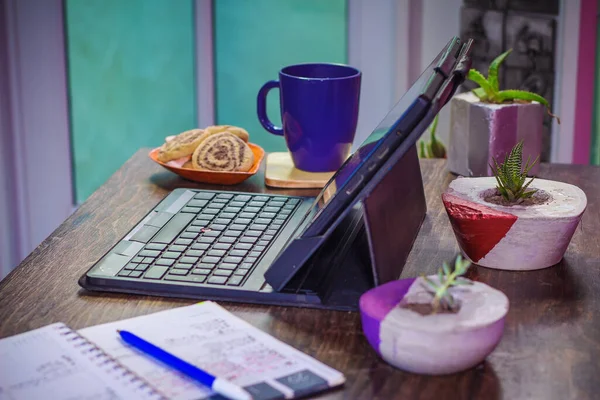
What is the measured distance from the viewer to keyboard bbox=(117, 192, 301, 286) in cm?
95

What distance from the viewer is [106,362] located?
0.75 m

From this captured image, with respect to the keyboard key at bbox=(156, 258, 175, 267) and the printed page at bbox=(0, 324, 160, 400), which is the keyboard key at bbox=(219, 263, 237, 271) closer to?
the keyboard key at bbox=(156, 258, 175, 267)

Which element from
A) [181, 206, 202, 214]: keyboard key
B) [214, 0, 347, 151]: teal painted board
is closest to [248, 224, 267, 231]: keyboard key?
[181, 206, 202, 214]: keyboard key

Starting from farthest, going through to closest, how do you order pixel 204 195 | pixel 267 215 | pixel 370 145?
pixel 204 195 < pixel 267 215 < pixel 370 145

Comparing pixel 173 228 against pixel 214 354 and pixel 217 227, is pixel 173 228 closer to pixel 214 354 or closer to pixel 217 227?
pixel 217 227

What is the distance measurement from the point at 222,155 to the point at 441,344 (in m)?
0.74

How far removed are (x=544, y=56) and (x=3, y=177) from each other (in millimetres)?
1693

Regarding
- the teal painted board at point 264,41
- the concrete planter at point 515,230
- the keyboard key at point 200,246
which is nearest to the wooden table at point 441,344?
the concrete planter at point 515,230

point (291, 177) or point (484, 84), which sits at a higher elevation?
point (484, 84)

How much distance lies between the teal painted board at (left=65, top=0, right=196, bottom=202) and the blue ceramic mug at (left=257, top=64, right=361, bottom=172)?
1275mm

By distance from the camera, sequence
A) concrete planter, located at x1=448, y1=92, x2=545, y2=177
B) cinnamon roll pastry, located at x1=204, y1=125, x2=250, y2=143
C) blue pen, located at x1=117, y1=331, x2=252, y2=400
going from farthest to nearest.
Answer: cinnamon roll pastry, located at x1=204, y1=125, x2=250, y2=143
concrete planter, located at x1=448, y1=92, x2=545, y2=177
blue pen, located at x1=117, y1=331, x2=252, y2=400

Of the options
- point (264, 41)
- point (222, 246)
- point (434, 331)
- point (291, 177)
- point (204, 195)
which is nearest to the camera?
point (434, 331)

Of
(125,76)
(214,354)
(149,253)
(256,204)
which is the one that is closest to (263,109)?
(256,204)

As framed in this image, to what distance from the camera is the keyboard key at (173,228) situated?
106 centimetres
